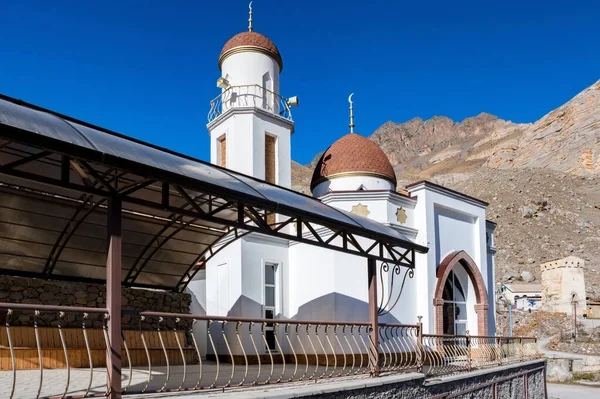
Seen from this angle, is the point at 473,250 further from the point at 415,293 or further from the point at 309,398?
the point at 309,398

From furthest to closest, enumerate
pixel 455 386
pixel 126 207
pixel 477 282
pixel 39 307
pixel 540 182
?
pixel 540 182, pixel 477 282, pixel 455 386, pixel 126 207, pixel 39 307

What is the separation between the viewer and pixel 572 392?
1919cm

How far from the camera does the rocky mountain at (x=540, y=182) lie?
52.5 metres

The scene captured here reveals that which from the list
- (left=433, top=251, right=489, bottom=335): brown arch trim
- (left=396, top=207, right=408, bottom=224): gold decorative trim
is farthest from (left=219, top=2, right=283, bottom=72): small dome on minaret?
(left=433, top=251, right=489, bottom=335): brown arch trim

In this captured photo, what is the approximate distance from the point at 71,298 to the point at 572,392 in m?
16.0

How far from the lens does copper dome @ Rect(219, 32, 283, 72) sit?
16.6m

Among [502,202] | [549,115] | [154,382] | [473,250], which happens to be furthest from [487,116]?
[154,382]

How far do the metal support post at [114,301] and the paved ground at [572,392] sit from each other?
1617cm

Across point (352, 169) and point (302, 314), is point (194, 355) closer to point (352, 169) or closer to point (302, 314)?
point (302, 314)

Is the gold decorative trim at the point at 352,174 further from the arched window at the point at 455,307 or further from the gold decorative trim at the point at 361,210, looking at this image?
the arched window at the point at 455,307

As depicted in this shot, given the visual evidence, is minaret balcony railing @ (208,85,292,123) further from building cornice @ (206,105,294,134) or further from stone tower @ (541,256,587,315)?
stone tower @ (541,256,587,315)

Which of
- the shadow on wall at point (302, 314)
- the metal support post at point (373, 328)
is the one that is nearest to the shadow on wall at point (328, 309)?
the shadow on wall at point (302, 314)

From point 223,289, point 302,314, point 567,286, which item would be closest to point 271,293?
point 302,314

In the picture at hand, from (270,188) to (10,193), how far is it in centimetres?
416
